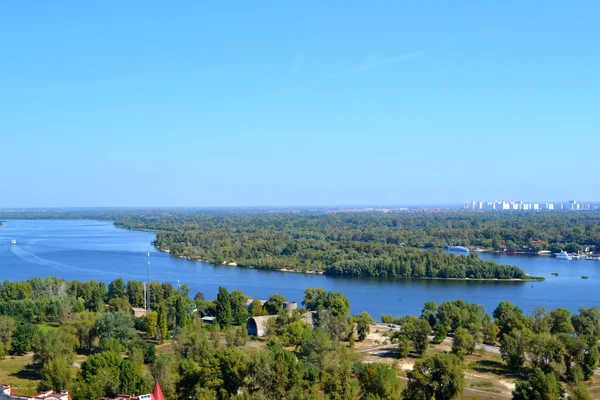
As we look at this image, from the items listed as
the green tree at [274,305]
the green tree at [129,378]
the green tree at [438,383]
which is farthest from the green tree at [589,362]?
the green tree at [274,305]

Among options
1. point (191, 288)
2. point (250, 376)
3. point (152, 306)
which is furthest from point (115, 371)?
point (191, 288)

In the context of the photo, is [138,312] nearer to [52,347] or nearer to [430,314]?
[52,347]

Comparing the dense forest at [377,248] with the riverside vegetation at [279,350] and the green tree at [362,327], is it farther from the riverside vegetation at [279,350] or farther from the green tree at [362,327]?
the green tree at [362,327]

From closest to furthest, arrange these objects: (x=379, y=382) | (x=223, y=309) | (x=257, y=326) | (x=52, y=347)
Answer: (x=379, y=382) → (x=52, y=347) → (x=257, y=326) → (x=223, y=309)

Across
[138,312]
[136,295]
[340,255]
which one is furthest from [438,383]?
[340,255]

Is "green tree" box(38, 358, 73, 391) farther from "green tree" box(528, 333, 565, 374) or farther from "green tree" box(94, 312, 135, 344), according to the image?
"green tree" box(528, 333, 565, 374)

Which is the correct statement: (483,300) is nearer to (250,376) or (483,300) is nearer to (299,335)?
(299,335)
